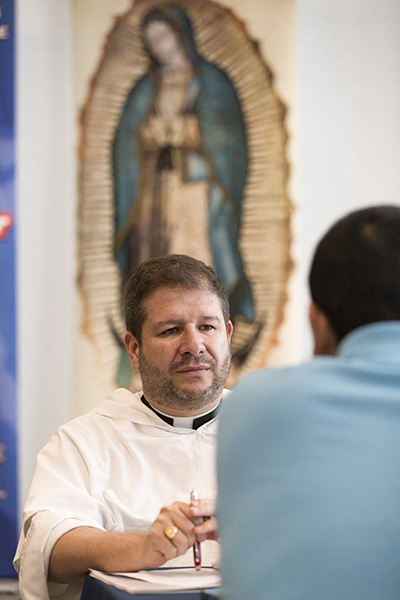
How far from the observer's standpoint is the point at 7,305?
4664 millimetres

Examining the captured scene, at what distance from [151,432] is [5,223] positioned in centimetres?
230

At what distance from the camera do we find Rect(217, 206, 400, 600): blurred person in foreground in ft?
4.10

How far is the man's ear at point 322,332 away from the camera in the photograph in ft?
4.75

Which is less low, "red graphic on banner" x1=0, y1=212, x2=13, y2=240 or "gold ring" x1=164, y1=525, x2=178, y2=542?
"red graphic on banner" x1=0, y1=212, x2=13, y2=240

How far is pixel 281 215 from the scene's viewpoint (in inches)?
197

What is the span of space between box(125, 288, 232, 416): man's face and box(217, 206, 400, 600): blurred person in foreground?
1472mm

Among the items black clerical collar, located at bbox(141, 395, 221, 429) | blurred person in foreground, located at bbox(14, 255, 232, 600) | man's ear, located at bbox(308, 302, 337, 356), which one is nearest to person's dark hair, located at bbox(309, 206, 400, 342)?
man's ear, located at bbox(308, 302, 337, 356)

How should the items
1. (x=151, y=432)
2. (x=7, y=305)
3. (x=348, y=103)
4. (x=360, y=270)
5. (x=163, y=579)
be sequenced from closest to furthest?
(x=360, y=270), (x=163, y=579), (x=151, y=432), (x=7, y=305), (x=348, y=103)

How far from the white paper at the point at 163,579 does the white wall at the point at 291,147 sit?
9.70 ft

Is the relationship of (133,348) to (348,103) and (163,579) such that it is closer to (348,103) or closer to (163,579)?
(163,579)

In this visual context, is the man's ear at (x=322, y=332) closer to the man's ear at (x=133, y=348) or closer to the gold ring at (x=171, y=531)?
the gold ring at (x=171, y=531)

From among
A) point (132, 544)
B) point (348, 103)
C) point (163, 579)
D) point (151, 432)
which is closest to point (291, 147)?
point (348, 103)

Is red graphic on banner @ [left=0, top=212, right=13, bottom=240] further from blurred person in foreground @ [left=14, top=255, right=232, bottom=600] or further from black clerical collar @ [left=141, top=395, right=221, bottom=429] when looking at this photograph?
black clerical collar @ [left=141, top=395, right=221, bottom=429]

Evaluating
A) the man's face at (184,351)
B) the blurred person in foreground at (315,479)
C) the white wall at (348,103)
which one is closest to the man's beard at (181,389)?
the man's face at (184,351)
